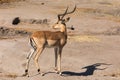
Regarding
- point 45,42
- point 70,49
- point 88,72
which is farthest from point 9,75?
point 70,49

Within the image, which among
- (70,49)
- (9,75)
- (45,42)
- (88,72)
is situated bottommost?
(88,72)

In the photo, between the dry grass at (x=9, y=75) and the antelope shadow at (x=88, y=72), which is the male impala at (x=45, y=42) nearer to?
the antelope shadow at (x=88, y=72)

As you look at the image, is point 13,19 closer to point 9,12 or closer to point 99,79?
point 9,12

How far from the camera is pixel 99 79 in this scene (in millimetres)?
21531

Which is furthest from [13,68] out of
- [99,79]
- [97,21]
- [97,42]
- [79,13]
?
[79,13]

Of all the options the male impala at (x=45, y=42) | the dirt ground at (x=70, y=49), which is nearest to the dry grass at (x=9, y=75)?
the dirt ground at (x=70, y=49)

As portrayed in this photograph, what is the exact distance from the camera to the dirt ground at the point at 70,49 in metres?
24.4

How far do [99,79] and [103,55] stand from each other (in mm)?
7643

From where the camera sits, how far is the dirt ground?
24.4m

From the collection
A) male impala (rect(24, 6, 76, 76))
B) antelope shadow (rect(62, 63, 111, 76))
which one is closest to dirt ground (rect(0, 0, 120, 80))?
antelope shadow (rect(62, 63, 111, 76))

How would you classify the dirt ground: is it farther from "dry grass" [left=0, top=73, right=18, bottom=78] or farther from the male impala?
the male impala

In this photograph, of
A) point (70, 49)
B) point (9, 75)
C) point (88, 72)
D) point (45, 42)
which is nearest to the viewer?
point (45, 42)

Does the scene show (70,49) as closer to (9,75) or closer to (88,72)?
(88,72)

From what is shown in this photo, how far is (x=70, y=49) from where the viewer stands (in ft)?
97.7
